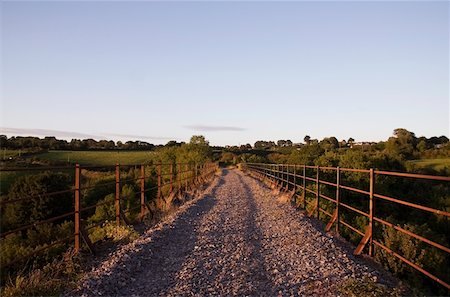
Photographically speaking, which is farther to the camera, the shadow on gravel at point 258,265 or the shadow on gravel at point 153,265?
the shadow on gravel at point 153,265

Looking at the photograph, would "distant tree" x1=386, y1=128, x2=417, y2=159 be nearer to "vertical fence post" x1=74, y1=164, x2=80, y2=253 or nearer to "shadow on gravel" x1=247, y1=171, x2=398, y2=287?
"shadow on gravel" x1=247, y1=171, x2=398, y2=287

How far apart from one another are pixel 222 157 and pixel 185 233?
373 ft

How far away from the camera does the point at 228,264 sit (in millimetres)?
6848

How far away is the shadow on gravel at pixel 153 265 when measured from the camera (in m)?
5.73

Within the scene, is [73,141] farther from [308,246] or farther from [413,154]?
[308,246]

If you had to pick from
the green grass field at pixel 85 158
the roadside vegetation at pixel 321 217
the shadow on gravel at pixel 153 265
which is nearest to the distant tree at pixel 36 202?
the roadside vegetation at pixel 321 217

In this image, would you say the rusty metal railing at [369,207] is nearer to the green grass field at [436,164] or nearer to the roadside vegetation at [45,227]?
the roadside vegetation at [45,227]

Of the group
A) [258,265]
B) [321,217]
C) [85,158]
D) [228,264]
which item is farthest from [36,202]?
[85,158]

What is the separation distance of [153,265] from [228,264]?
49.3 inches

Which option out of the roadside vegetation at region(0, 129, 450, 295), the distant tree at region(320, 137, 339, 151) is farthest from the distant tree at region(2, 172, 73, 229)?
the distant tree at region(320, 137, 339, 151)

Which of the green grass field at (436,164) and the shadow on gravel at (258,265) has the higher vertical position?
the green grass field at (436,164)

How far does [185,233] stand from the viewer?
9797 mm

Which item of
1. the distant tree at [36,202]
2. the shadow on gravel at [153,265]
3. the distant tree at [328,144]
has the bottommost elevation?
the distant tree at [36,202]

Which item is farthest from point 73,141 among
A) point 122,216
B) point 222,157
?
point 122,216
